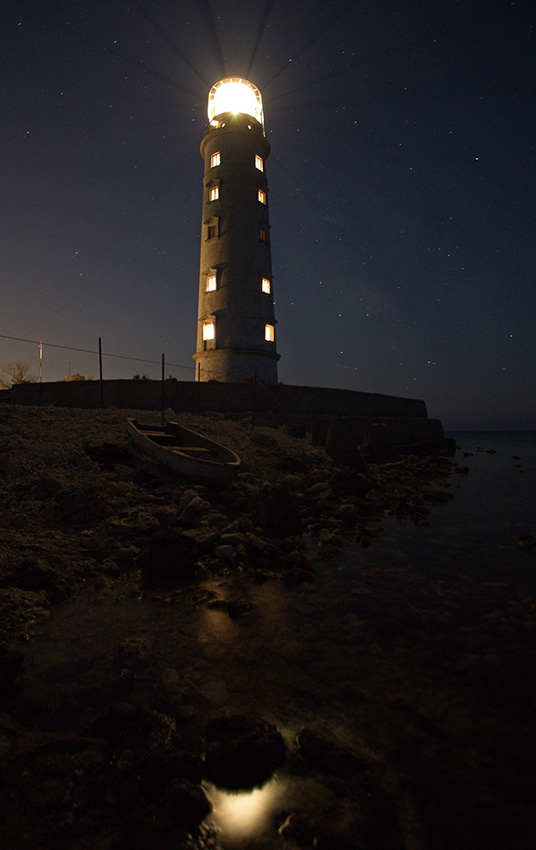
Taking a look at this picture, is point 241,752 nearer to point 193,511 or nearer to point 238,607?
point 238,607

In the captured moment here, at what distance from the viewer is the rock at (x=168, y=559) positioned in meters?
5.52

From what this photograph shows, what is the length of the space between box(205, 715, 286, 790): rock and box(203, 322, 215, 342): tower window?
2793 centimetres

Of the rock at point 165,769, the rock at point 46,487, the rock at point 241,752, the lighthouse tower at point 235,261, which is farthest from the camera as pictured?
the lighthouse tower at point 235,261

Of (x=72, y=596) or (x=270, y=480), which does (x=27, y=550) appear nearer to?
(x=72, y=596)

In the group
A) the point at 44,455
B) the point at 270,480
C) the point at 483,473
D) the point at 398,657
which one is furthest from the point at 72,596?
the point at 483,473

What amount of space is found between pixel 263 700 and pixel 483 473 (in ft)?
68.2

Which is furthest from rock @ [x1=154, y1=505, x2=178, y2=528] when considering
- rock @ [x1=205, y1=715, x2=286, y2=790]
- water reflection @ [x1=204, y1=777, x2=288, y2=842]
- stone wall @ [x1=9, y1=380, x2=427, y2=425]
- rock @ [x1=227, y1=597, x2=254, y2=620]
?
stone wall @ [x1=9, y1=380, x2=427, y2=425]

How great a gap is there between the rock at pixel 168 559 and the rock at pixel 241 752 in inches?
110

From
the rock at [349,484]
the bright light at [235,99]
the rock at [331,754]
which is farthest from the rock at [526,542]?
the bright light at [235,99]

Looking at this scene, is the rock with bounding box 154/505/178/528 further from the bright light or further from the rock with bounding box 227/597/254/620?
the bright light

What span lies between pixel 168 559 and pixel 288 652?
225 cm

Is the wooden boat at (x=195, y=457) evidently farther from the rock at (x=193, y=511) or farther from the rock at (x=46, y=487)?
the rock at (x=46, y=487)

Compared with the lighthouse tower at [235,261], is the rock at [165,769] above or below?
below

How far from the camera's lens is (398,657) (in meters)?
3.97
